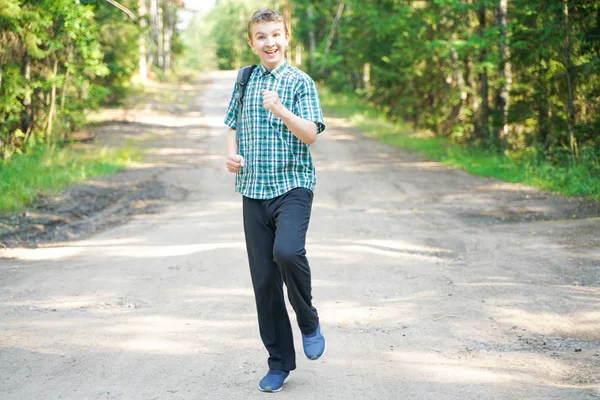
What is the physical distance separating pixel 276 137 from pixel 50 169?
11.7 m

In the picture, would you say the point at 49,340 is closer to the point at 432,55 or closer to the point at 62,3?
the point at 62,3

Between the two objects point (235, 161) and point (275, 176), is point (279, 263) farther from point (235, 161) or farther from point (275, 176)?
point (235, 161)

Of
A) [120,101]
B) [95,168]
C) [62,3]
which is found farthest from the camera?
[120,101]

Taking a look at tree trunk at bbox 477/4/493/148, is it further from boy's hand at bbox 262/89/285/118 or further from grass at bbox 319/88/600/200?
boy's hand at bbox 262/89/285/118

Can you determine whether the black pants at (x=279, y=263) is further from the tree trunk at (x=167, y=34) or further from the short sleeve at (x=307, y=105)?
the tree trunk at (x=167, y=34)

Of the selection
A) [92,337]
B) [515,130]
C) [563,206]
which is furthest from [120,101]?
[92,337]

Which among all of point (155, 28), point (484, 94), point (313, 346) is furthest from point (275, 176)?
point (155, 28)

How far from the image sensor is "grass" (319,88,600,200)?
1269 cm

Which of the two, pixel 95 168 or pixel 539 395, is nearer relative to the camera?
pixel 539 395

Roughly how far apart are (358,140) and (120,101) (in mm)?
11929

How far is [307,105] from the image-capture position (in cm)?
402

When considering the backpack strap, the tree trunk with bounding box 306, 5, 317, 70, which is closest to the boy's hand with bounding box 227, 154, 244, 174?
the backpack strap

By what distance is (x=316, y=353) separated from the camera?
429cm

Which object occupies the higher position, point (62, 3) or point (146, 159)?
point (62, 3)
